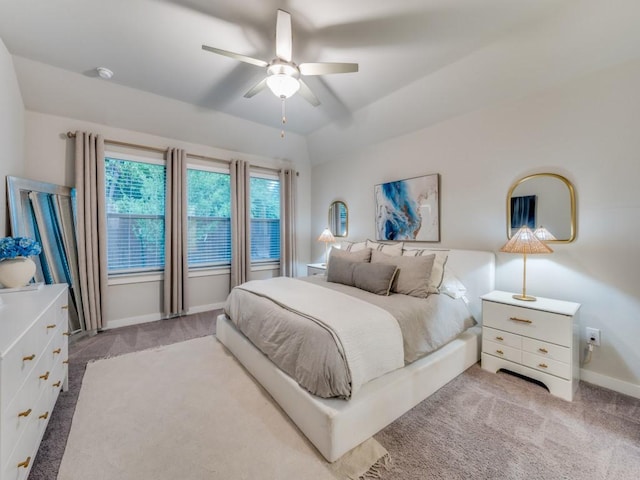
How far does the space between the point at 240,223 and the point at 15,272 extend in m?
2.64

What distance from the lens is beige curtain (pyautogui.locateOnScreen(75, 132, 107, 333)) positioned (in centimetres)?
308

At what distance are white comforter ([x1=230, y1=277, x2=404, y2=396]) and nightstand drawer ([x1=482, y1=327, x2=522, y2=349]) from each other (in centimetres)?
104

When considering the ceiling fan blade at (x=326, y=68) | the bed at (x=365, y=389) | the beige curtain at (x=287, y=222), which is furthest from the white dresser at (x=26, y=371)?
the beige curtain at (x=287, y=222)

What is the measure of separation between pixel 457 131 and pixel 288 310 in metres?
2.70

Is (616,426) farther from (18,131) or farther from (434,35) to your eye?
(18,131)

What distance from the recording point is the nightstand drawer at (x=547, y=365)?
1924mm

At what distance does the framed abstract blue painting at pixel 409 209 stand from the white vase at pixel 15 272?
3607 mm

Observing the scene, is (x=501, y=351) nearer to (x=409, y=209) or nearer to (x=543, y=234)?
(x=543, y=234)

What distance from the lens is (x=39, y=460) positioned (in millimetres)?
1428

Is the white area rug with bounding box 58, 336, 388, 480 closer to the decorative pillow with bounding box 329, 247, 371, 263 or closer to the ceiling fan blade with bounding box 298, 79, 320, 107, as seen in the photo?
the decorative pillow with bounding box 329, 247, 371, 263

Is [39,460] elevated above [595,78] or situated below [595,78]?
below

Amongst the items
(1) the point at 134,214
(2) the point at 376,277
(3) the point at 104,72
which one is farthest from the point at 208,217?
(2) the point at 376,277

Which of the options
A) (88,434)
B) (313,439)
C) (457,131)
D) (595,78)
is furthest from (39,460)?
(595,78)

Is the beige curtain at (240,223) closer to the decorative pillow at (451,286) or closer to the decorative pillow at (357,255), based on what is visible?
the decorative pillow at (357,255)
